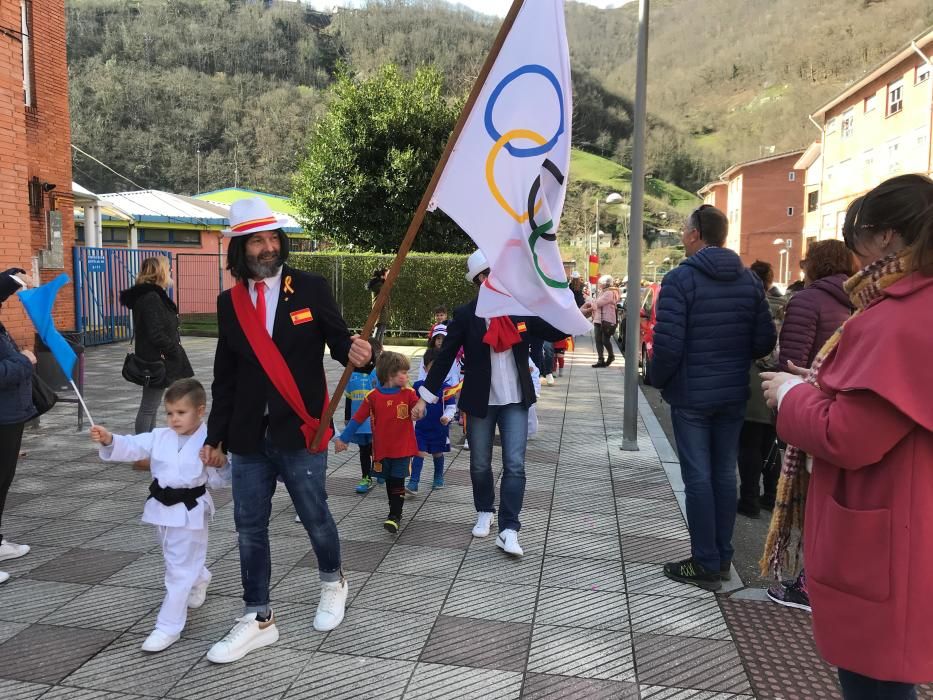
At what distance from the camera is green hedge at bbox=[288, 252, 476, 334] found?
19234 mm

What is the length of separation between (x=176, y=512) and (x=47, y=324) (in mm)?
1310

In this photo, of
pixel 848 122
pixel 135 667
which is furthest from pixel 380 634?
pixel 848 122

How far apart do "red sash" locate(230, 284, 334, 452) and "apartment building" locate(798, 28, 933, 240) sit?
25699mm

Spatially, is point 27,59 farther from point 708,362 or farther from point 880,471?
point 880,471

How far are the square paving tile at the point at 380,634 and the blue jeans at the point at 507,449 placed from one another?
42.0 inches

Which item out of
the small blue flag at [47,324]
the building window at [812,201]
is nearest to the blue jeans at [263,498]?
the small blue flag at [47,324]

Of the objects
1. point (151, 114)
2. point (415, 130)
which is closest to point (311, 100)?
point (151, 114)

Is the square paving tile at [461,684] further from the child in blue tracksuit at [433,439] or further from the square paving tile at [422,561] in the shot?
the child in blue tracksuit at [433,439]

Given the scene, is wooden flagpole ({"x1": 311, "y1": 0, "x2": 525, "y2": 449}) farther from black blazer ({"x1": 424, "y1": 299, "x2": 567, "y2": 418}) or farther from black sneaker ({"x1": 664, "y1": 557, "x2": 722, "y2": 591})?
black sneaker ({"x1": 664, "y1": 557, "x2": 722, "y2": 591})

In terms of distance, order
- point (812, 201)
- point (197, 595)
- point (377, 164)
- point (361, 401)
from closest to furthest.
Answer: point (197, 595) → point (361, 401) → point (377, 164) → point (812, 201)

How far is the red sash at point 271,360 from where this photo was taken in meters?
3.26

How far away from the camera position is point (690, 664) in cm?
338

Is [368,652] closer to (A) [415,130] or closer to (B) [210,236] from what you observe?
(A) [415,130]

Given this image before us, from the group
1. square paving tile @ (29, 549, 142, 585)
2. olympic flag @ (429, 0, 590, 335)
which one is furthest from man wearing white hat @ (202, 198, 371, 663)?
square paving tile @ (29, 549, 142, 585)
